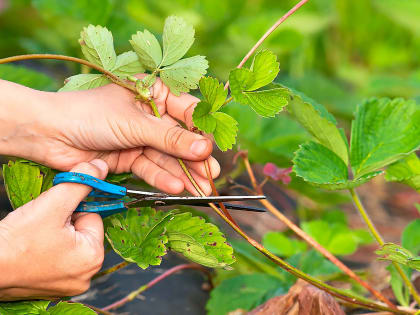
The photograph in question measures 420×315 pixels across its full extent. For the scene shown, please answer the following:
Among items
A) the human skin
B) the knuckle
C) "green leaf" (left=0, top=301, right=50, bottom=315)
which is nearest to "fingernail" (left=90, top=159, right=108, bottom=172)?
the human skin

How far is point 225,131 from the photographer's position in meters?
0.76

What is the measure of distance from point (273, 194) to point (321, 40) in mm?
1080

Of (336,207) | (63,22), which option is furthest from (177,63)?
(336,207)

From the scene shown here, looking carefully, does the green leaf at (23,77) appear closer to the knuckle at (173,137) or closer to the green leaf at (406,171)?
the knuckle at (173,137)

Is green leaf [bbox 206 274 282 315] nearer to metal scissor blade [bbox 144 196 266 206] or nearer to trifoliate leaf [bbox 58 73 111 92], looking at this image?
metal scissor blade [bbox 144 196 266 206]

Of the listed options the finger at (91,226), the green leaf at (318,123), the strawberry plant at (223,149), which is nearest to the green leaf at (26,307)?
the strawberry plant at (223,149)

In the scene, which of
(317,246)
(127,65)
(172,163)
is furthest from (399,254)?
(127,65)

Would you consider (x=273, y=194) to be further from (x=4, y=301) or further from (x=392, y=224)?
(x=4, y=301)

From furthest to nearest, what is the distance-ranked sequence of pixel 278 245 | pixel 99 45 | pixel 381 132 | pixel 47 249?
pixel 278 245
pixel 381 132
pixel 99 45
pixel 47 249

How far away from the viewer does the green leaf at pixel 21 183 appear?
0.83 meters

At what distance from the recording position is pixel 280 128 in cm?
129

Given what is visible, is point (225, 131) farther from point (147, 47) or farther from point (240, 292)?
point (240, 292)

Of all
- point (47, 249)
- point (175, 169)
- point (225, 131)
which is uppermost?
point (225, 131)

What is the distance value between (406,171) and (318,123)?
18 cm
